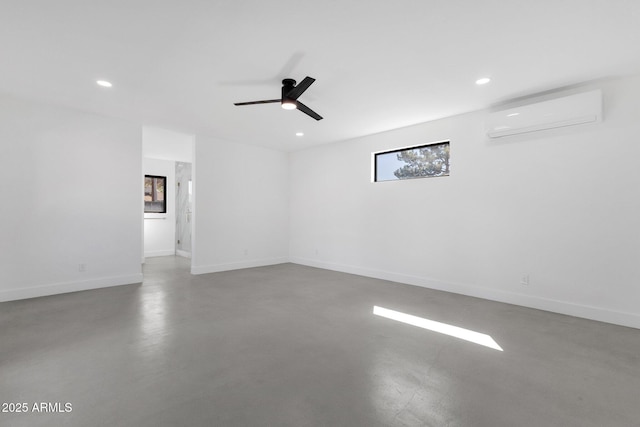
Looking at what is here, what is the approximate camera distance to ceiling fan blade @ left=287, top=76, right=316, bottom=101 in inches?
109

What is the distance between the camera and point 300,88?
2885 millimetres

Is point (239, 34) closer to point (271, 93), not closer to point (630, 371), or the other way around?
point (271, 93)

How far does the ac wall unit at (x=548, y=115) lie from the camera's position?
312 centimetres

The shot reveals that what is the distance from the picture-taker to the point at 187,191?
782cm

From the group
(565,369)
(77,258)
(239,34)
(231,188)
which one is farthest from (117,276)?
(565,369)

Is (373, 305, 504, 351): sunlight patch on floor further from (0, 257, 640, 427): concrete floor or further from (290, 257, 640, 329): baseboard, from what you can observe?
(290, 257, 640, 329): baseboard

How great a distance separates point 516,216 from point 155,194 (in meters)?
8.37

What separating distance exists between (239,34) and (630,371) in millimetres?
4143

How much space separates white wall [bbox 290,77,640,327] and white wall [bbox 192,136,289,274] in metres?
1.82

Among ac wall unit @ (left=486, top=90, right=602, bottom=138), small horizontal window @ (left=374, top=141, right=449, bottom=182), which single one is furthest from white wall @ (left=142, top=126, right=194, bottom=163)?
A: ac wall unit @ (left=486, top=90, right=602, bottom=138)

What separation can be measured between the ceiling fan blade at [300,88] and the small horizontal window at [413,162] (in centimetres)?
272

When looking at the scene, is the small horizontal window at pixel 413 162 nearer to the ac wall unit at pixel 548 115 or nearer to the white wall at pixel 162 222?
the ac wall unit at pixel 548 115

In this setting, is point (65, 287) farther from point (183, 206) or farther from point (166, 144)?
point (183, 206)

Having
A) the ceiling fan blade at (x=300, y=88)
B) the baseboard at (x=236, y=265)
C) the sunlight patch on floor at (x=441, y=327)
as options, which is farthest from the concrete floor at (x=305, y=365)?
the ceiling fan blade at (x=300, y=88)
